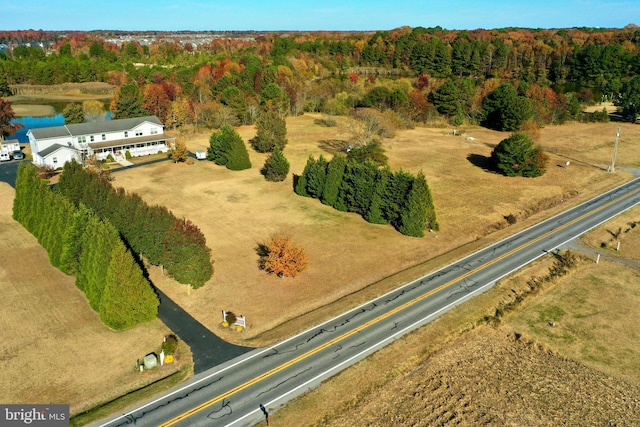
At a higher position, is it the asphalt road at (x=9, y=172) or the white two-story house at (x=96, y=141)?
the white two-story house at (x=96, y=141)

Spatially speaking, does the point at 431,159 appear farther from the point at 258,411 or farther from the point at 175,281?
the point at 258,411

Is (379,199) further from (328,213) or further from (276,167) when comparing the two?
(276,167)

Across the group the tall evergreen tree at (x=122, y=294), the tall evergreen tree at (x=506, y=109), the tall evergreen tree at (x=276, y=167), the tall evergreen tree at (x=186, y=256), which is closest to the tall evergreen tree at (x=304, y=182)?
the tall evergreen tree at (x=276, y=167)

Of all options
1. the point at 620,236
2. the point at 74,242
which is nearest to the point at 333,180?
the point at 74,242

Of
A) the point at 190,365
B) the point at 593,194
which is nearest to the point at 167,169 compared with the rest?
the point at 190,365

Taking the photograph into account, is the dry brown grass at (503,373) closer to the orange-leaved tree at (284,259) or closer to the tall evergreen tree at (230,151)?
the orange-leaved tree at (284,259)
